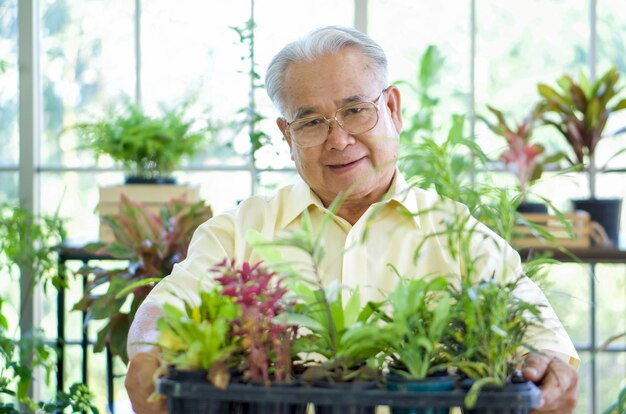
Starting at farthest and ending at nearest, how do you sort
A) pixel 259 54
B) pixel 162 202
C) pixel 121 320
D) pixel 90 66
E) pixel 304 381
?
pixel 90 66 → pixel 259 54 → pixel 162 202 → pixel 121 320 → pixel 304 381

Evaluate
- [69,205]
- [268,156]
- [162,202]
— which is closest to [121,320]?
[162,202]

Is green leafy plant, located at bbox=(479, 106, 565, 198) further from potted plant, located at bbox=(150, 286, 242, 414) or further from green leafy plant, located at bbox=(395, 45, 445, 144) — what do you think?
potted plant, located at bbox=(150, 286, 242, 414)

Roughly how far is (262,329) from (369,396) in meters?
0.15

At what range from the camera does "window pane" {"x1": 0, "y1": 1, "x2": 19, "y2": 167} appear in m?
4.14

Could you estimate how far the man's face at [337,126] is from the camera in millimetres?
1997

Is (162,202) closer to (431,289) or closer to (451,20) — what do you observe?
(451,20)

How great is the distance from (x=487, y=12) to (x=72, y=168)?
1.96 metres

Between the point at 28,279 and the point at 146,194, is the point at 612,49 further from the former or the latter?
the point at 28,279

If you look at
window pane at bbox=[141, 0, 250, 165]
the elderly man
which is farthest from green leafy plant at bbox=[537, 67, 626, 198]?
the elderly man

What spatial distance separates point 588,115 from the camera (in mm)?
3588

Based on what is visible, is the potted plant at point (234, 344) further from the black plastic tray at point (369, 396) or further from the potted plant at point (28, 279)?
the potted plant at point (28, 279)

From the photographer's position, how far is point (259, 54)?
3.91 metres

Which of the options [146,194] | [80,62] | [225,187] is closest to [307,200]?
[146,194]

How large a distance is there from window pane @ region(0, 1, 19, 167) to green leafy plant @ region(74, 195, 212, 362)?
122 centimetres
